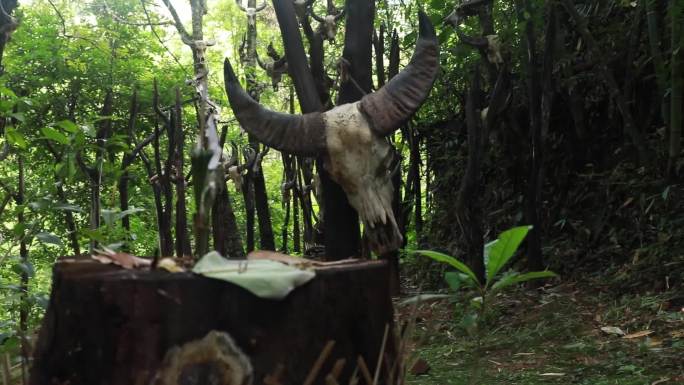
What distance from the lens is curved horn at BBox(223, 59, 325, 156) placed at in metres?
3.22

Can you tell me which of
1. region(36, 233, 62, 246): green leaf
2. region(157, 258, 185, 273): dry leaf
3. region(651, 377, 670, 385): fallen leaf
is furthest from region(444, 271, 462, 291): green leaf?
region(651, 377, 670, 385): fallen leaf

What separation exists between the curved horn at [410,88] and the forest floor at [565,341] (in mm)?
1053

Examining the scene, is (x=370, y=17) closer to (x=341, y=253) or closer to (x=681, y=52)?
(x=341, y=253)

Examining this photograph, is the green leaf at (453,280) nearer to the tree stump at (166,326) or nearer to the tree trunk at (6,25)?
the tree stump at (166,326)

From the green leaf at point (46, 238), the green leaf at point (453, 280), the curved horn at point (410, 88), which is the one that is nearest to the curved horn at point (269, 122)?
the curved horn at point (410, 88)

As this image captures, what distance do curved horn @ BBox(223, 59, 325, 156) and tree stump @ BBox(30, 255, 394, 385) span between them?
2.24 meters

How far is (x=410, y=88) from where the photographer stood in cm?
320

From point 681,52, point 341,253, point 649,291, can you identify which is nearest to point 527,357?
point 649,291

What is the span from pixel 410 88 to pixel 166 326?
2444mm

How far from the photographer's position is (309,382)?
0.94 meters

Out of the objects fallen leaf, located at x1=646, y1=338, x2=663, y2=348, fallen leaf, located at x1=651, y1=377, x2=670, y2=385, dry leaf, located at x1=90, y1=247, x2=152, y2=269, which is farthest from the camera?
fallen leaf, located at x1=646, y1=338, x2=663, y2=348

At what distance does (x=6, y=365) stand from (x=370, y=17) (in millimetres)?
3255

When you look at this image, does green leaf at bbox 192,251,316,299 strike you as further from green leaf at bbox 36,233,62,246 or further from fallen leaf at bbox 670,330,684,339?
fallen leaf at bbox 670,330,684,339

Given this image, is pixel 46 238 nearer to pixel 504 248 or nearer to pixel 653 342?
pixel 504 248
